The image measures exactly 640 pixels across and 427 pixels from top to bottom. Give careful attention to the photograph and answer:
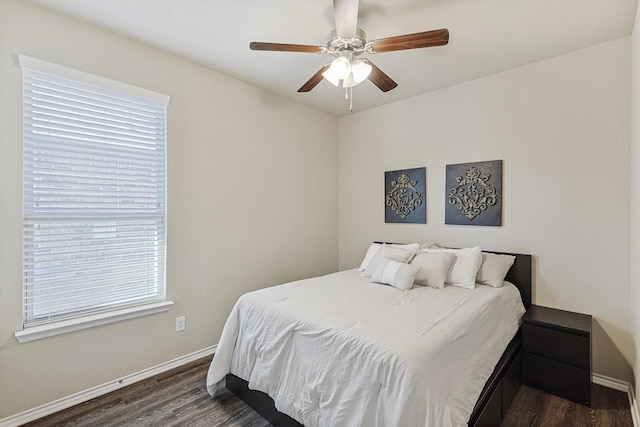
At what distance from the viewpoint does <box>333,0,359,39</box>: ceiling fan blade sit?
70.9 inches

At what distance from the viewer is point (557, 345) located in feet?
7.66

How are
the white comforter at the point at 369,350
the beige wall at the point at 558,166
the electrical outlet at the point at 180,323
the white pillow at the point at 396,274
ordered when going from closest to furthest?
the white comforter at the point at 369,350 → the beige wall at the point at 558,166 → the white pillow at the point at 396,274 → the electrical outlet at the point at 180,323

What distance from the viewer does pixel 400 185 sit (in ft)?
12.3

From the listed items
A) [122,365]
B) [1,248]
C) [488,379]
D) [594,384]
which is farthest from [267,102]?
[594,384]

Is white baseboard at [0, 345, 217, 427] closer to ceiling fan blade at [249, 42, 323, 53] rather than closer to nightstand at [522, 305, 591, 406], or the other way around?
ceiling fan blade at [249, 42, 323, 53]

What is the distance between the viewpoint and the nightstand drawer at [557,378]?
2.23m

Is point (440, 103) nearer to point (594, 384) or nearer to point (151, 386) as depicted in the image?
point (594, 384)

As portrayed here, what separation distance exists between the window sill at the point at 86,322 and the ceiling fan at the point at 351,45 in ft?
7.03

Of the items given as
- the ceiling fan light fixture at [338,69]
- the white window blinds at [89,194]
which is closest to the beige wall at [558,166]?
the ceiling fan light fixture at [338,69]

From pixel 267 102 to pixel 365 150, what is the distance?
1.41 m

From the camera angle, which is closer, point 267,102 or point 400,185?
point 267,102

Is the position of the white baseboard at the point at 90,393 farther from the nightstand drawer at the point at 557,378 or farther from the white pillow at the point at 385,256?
the nightstand drawer at the point at 557,378

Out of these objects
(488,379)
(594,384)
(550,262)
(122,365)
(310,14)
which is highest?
(310,14)

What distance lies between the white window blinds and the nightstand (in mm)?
3031
